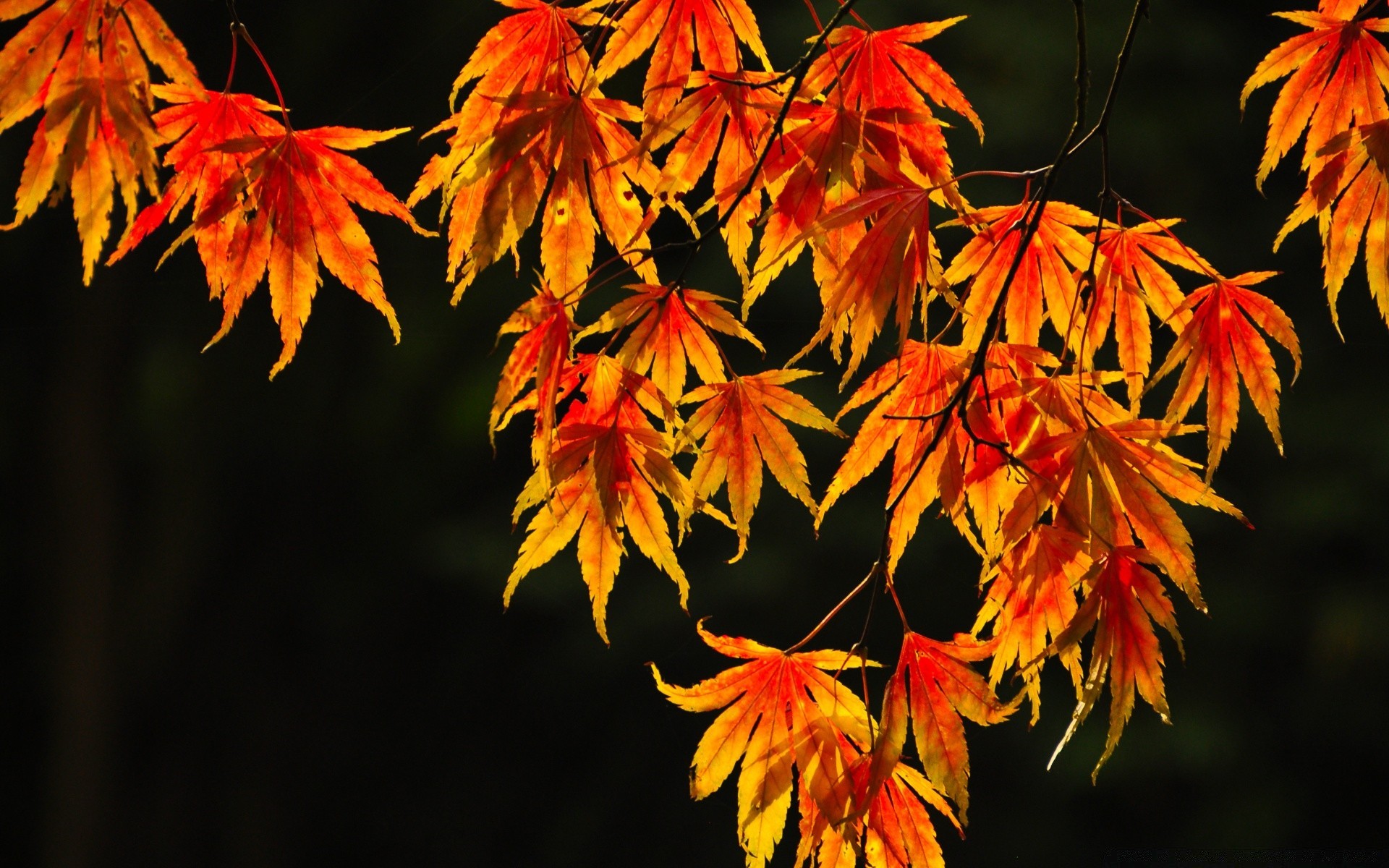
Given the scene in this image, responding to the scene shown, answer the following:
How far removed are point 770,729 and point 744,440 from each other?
8.5 inches

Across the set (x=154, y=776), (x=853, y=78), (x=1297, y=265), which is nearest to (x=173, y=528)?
(x=154, y=776)

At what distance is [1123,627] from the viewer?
28.3 inches

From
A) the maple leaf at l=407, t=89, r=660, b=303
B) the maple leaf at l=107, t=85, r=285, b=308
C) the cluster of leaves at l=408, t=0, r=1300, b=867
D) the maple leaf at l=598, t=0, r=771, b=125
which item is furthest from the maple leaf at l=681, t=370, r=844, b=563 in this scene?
the maple leaf at l=107, t=85, r=285, b=308

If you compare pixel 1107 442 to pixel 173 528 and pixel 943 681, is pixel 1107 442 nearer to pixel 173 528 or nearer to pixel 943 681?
pixel 943 681

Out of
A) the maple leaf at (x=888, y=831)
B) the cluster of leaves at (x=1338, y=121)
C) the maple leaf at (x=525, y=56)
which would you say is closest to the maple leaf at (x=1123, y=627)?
the maple leaf at (x=888, y=831)

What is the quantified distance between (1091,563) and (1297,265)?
234 centimetres

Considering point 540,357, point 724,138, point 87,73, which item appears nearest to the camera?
point 87,73

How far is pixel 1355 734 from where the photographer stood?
101 inches

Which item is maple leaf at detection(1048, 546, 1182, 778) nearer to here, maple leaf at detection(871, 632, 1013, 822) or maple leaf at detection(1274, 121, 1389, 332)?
maple leaf at detection(871, 632, 1013, 822)

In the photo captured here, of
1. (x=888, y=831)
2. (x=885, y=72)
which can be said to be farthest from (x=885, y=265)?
(x=888, y=831)

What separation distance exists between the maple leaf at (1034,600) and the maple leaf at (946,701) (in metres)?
0.03

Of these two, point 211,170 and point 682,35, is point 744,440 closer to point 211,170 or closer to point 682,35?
point 682,35

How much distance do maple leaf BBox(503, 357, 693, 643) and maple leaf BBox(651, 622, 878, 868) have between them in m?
0.08

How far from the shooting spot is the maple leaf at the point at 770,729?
29.7 inches
